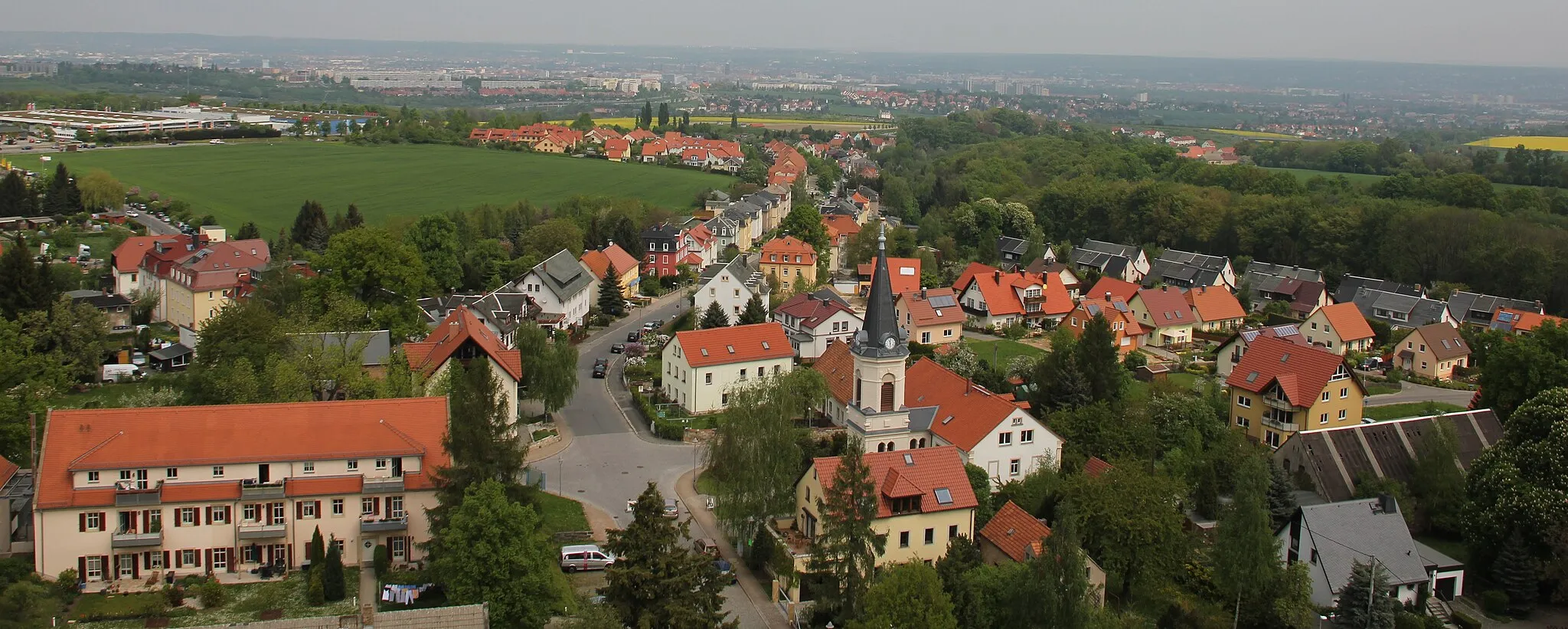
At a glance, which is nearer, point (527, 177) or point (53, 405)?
point (53, 405)

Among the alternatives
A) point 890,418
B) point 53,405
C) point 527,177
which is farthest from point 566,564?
point 527,177

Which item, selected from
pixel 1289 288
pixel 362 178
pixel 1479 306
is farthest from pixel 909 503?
pixel 362 178

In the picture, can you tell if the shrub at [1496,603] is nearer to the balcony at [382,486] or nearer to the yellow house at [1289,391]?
the yellow house at [1289,391]

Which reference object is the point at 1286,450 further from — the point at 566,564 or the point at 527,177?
the point at 527,177

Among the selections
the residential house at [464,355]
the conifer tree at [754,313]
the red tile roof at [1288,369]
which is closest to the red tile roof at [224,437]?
the residential house at [464,355]

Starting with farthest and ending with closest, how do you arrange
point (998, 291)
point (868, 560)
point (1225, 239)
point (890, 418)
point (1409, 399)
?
point (1225, 239) < point (998, 291) < point (1409, 399) < point (890, 418) < point (868, 560)

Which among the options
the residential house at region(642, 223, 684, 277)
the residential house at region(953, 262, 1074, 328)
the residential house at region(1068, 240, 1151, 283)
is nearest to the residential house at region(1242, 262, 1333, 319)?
the residential house at region(1068, 240, 1151, 283)

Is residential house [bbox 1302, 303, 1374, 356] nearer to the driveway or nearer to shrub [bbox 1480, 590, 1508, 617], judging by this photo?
the driveway
